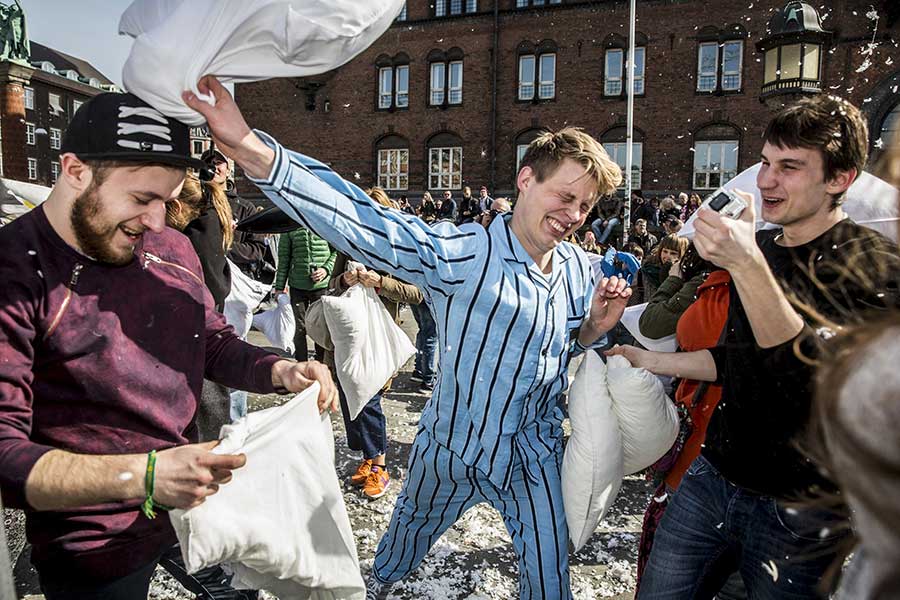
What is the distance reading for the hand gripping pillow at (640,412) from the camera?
2.22 meters

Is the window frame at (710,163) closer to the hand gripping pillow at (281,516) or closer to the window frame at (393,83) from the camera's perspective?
the window frame at (393,83)

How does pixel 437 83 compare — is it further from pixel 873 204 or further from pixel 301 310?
pixel 873 204

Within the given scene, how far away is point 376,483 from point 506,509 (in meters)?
2.01

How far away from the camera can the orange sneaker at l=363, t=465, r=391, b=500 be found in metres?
4.02

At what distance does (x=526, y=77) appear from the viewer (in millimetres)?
24062

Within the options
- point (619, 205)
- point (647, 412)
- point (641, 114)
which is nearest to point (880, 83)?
point (641, 114)

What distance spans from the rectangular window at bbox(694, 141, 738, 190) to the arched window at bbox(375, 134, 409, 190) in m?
11.3

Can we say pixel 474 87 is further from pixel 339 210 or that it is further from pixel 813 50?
Result: pixel 339 210

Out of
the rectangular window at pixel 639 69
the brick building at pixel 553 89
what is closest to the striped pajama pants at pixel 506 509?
the brick building at pixel 553 89

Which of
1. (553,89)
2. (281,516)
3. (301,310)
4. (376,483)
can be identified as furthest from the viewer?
(553,89)

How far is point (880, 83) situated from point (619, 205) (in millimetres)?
12010

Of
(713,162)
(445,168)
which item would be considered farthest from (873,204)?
(445,168)

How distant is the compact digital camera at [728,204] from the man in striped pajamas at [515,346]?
1.65 feet

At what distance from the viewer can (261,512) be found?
171 centimetres
